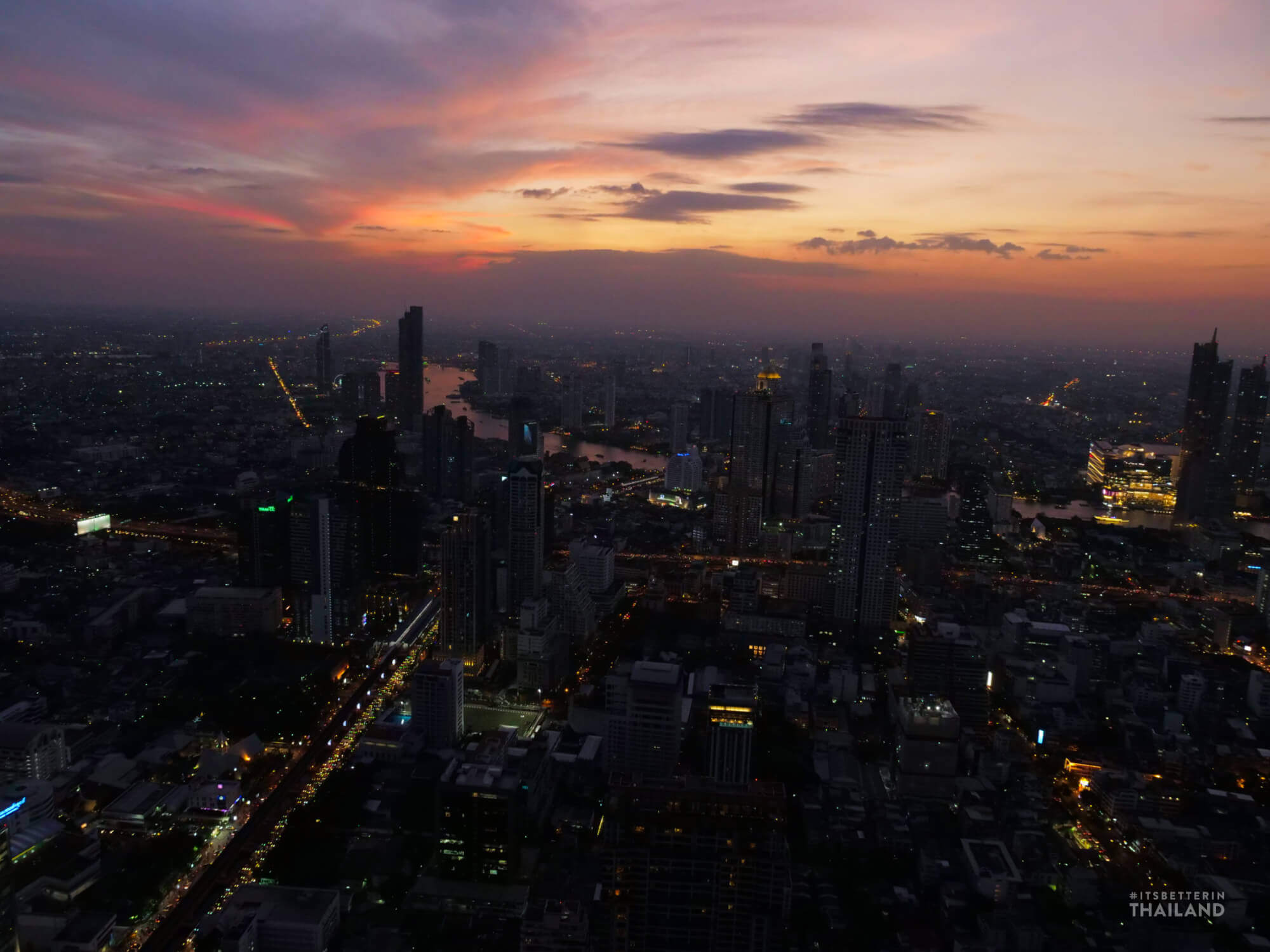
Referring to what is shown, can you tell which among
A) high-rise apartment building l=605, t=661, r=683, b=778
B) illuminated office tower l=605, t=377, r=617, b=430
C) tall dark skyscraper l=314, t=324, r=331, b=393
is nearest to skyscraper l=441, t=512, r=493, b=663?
high-rise apartment building l=605, t=661, r=683, b=778

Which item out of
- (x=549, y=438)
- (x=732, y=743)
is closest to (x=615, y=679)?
(x=732, y=743)

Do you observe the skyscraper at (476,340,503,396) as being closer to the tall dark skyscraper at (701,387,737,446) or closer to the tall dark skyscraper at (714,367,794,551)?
the tall dark skyscraper at (701,387,737,446)

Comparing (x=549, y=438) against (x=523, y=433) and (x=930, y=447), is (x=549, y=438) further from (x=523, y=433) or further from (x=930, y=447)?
(x=930, y=447)

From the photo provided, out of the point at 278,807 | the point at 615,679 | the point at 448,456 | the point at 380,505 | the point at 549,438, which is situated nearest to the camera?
the point at 278,807

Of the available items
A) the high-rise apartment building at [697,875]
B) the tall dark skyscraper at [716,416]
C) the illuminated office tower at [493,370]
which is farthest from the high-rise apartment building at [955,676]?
the illuminated office tower at [493,370]

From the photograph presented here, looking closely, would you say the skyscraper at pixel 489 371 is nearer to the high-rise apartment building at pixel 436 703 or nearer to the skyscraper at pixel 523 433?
the skyscraper at pixel 523 433

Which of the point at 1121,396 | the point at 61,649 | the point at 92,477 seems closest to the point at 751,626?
the point at 61,649
